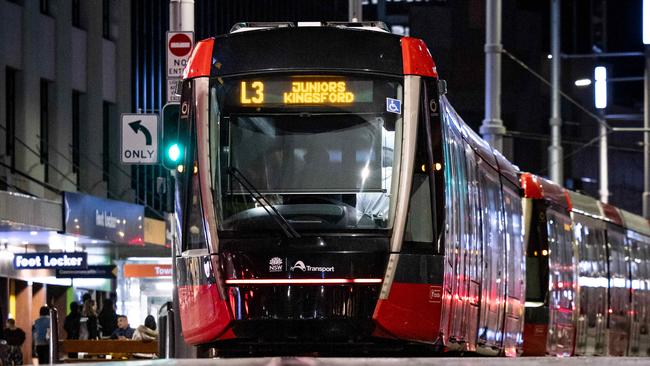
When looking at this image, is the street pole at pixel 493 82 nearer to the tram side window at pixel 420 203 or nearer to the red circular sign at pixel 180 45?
the red circular sign at pixel 180 45

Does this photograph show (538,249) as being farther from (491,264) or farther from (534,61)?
(534,61)

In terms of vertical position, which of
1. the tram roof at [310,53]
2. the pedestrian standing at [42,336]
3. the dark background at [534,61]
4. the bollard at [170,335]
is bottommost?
the pedestrian standing at [42,336]

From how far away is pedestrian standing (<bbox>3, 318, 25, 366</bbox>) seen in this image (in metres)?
23.4

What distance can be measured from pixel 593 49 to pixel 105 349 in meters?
64.3

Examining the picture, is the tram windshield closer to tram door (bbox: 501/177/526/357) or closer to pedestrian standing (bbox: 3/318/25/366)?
tram door (bbox: 501/177/526/357)

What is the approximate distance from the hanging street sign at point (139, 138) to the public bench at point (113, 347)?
8.92ft

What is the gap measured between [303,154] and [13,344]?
39.5 ft

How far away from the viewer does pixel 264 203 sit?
48.5 feet

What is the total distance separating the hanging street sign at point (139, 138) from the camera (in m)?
20.2

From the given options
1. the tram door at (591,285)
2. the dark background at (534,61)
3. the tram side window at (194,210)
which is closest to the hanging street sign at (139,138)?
the tram side window at (194,210)

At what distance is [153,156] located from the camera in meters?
20.2

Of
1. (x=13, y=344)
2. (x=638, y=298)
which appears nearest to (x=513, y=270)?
(x=13, y=344)

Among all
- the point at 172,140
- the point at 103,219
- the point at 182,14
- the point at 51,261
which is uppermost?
the point at 182,14

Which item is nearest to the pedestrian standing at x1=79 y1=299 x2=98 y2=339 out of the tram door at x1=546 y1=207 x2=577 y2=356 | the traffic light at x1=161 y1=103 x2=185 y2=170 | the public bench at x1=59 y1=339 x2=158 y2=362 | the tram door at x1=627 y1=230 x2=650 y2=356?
the public bench at x1=59 y1=339 x2=158 y2=362
